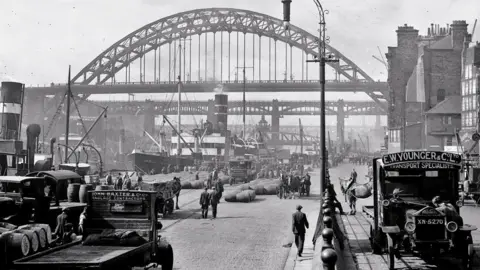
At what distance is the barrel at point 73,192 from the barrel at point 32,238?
786 cm

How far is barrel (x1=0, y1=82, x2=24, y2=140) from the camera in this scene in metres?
36.4

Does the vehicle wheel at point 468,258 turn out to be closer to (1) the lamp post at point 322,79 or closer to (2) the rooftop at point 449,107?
(1) the lamp post at point 322,79

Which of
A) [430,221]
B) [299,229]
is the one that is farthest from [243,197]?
[430,221]

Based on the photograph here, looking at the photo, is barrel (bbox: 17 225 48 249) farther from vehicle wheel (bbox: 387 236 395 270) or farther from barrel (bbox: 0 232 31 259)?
vehicle wheel (bbox: 387 236 395 270)

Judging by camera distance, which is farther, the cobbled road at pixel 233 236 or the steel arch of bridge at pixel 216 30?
the steel arch of bridge at pixel 216 30

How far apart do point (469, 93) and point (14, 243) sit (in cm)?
4804

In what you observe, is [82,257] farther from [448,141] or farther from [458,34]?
[458,34]

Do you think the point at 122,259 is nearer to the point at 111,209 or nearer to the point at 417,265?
the point at 111,209

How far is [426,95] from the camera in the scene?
61938mm

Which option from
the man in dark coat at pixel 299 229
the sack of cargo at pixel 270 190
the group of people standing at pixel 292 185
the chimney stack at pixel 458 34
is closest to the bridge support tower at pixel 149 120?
the chimney stack at pixel 458 34

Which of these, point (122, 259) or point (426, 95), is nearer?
point (122, 259)

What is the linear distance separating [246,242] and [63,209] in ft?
18.2

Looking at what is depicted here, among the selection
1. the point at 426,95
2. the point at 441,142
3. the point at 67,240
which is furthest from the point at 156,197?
the point at 426,95

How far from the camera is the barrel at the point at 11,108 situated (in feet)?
119
